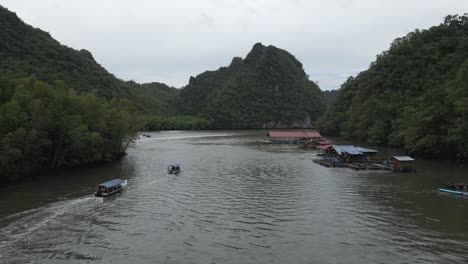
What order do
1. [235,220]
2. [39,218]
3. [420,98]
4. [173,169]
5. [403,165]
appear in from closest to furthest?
[39,218]
[235,220]
[173,169]
[403,165]
[420,98]

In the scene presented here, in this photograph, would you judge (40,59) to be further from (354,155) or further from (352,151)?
(354,155)

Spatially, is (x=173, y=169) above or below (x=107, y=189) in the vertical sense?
above

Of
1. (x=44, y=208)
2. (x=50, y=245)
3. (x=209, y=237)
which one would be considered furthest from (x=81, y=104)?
(x=209, y=237)

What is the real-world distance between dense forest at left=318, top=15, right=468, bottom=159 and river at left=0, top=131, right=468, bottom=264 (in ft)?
44.9

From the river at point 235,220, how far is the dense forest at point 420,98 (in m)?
13.7

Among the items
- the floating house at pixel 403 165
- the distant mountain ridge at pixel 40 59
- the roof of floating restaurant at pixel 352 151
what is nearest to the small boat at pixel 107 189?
the floating house at pixel 403 165

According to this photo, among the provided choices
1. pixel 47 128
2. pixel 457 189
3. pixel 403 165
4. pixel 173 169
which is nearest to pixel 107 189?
pixel 47 128

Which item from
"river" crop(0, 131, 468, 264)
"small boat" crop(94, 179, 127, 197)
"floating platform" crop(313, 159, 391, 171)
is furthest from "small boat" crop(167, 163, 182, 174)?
"floating platform" crop(313, 159, 391, 171)

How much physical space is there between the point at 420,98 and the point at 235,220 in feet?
207

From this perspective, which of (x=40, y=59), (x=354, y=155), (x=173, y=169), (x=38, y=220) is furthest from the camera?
(x=40, y=59)

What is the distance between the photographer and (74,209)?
2709 cm

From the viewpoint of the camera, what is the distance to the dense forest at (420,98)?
5222cm

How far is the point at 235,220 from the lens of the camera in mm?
24781

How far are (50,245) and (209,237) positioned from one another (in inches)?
362
